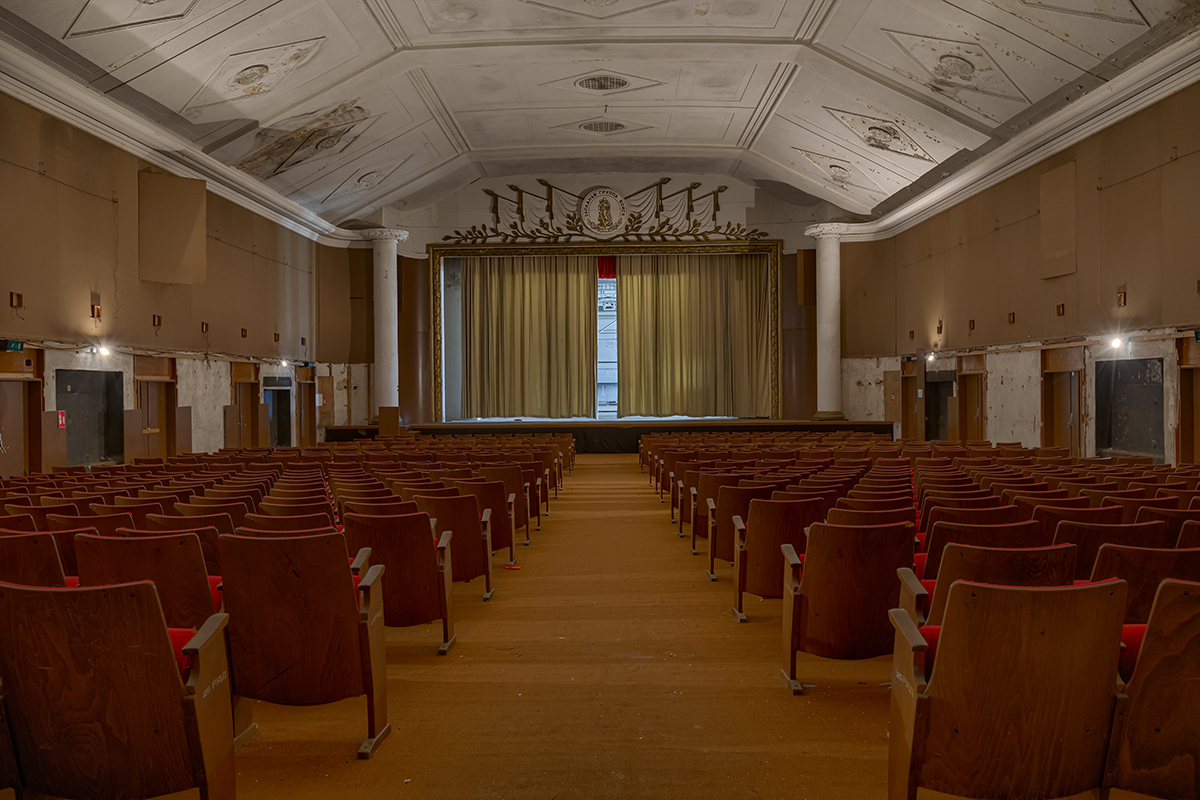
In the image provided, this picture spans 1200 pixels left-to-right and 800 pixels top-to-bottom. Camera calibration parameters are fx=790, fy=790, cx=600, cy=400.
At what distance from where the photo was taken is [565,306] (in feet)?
77.6

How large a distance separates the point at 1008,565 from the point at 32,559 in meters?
3.71

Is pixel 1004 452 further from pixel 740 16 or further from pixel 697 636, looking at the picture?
pixel 740 16

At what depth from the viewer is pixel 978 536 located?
346 centimetres

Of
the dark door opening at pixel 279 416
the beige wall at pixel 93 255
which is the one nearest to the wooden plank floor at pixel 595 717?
the beige wall at pixel 93 255

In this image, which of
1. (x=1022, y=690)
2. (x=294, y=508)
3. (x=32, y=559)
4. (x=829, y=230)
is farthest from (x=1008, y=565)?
(x=829, y=230)

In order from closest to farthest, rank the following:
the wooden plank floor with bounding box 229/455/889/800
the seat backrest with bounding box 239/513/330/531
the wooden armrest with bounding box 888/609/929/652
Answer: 1. the wooden armrest with bounding box 888/609/929/652
2. the wooden plank floor with bounding box 229/455/889/800
3. the seat backrest with bounding box 239/513/330/531

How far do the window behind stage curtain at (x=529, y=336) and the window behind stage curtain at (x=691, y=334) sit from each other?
44.6 inches

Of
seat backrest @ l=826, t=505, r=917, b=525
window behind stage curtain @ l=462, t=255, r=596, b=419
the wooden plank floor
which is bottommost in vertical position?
the wooden plank floor

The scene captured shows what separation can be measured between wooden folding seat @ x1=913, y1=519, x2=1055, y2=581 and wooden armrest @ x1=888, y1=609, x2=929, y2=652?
3.27ft

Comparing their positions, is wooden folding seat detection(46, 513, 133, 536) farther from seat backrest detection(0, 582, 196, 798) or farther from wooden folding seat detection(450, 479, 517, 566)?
wooden folding seat detection(450, 479, 517, 566)

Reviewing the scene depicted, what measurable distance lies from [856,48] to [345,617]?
1322 centimetres

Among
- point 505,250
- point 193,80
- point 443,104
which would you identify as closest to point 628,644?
point 193,80

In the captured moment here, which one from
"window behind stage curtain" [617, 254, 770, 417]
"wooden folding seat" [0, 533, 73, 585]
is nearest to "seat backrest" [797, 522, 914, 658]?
"wooden folding seat" [0, 533, 73, 585]

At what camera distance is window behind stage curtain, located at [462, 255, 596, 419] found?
23.5m
